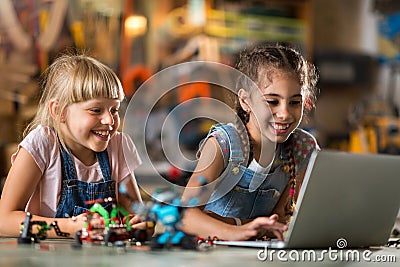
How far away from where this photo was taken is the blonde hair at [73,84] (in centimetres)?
130

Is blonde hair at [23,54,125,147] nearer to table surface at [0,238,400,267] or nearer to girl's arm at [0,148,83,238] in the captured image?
girl's arm at [0,148,83,238]

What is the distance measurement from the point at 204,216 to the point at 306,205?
0.79 feet

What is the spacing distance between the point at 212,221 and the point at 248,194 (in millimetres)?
278

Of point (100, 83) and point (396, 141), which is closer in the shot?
point (100, 83)

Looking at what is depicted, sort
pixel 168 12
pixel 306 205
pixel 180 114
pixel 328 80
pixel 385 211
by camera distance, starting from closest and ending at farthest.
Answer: pixel 306 205 < pixel 385 211 < pixel 180 114 < pixel 168 12 < pixel 328 80

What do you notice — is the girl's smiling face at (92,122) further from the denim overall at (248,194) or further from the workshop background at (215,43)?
the workshop background at (215,43)

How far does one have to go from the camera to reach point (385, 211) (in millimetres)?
1093

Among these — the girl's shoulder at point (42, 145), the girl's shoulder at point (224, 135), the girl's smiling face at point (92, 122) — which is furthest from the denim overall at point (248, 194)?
the girl's shoulder at point (42, 145)

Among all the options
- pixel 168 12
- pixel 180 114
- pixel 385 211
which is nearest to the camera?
pixel 385 211

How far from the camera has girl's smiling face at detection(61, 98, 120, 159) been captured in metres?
1.29

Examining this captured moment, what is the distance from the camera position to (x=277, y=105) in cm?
130

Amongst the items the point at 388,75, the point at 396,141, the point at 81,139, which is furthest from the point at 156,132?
the point at 81,139

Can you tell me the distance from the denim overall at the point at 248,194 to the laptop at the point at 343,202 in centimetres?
30

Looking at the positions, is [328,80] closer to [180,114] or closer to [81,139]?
[180,114]
